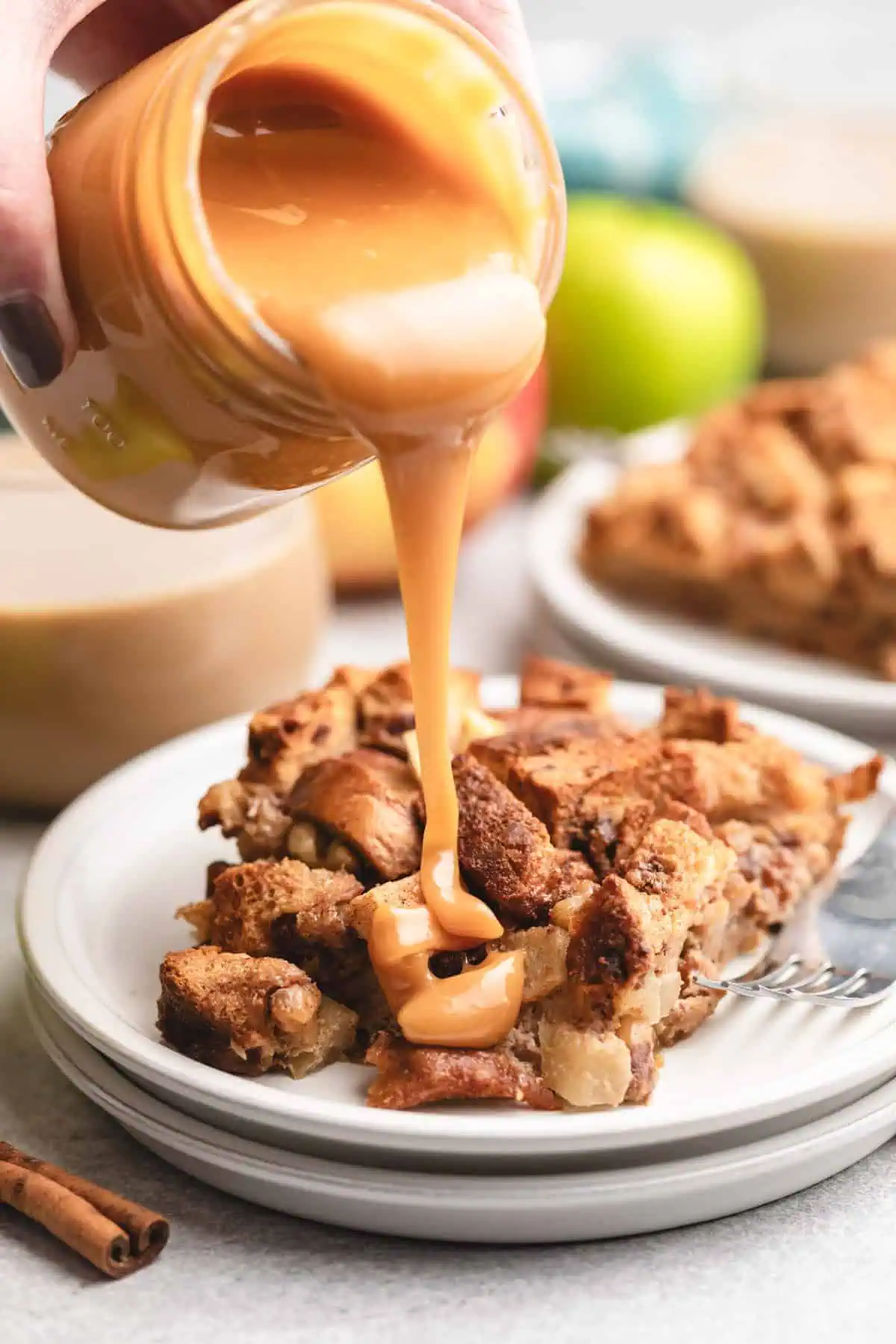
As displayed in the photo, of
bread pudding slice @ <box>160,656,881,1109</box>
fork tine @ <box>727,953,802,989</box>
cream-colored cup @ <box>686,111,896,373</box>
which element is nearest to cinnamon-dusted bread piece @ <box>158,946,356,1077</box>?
bread pudding slice @ <box>160,656,881,1109</box>

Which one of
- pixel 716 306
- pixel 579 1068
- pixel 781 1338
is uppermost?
pixel 579 1068

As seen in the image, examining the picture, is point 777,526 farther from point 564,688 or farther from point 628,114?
point 628,114

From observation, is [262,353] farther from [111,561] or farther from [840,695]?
[840,695]

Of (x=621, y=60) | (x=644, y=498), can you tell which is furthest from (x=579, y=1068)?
(x=621, y=60)

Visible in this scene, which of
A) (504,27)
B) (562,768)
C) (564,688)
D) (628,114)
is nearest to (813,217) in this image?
(628,114)

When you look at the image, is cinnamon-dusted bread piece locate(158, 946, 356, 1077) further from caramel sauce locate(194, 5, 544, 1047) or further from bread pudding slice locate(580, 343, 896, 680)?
bread pudding slice locate(580, 343, 896, 680)
